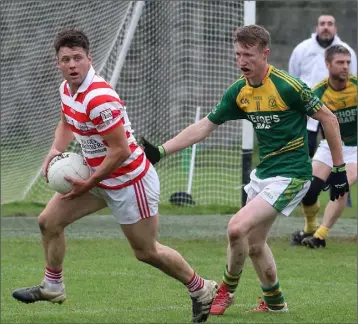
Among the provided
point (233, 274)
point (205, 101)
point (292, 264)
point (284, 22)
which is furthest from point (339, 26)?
point (233, 274)

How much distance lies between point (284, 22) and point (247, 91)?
16.1m

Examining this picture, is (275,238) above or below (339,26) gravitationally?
below

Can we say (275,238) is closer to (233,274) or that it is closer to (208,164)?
(233,274)

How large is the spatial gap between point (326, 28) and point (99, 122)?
21.7ft

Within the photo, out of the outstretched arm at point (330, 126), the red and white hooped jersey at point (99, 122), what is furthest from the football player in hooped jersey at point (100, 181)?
the outstretched arm at point (330, 126)

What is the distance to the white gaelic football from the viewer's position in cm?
682

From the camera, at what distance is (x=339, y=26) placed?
2295 centimetres

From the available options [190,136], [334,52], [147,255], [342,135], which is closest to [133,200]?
[147,255]

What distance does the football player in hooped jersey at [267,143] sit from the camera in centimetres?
709

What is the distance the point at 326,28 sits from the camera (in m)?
12.6

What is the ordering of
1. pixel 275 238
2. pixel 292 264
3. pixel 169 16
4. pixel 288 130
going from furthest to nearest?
pixel 169 16 < pixel 275 238 < pixel 292 264 < pixel 288 130

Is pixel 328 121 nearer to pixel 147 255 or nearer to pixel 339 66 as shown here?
pixel 147 255

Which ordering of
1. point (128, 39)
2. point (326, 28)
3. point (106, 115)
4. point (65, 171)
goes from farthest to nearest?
point (128, 39) < point (326, 28) < point (65, 171) < point (106, 115)

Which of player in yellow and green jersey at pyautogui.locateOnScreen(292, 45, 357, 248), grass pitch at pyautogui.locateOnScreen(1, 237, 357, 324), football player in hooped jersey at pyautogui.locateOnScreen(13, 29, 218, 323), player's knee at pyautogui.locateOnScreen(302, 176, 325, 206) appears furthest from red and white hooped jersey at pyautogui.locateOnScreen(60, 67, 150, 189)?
player's knee at pyautogui.locateOnScreen(302, 176, 325, 206)
